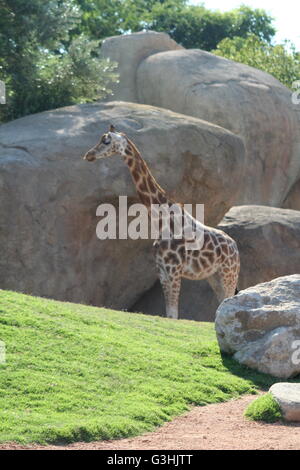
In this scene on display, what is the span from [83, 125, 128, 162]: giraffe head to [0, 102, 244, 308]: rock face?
1.03m

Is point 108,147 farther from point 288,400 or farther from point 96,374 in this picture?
point 288,400

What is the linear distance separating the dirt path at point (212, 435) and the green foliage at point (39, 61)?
10.5 m

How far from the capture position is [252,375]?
34.8 ft

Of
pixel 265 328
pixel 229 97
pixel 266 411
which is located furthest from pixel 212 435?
pixel 229 97

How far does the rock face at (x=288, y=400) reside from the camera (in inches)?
343

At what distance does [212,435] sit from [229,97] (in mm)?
14374

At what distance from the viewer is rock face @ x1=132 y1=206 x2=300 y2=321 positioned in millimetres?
17594

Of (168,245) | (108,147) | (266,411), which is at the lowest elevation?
(266,411)

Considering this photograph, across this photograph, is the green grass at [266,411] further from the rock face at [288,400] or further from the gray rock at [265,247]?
the gray rock at [265,247]

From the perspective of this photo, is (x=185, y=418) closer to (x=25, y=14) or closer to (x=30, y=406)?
(x=30, y=406)

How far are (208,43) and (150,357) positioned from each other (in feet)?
98.8

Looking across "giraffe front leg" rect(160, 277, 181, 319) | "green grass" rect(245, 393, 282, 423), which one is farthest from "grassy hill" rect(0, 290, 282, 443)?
"giraffe front leg" rect(160, 277, 181, 319)

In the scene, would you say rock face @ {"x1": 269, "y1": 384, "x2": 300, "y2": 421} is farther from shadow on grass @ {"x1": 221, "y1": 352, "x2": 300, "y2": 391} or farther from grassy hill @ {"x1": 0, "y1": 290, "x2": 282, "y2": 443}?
shadow on grass @ {"x1": 221, "y1": 352, "x2": 300, "y2": 391}

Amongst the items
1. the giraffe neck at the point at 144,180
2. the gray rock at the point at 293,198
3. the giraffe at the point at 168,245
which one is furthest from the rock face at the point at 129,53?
the giraffe neck at the point at 144,180
